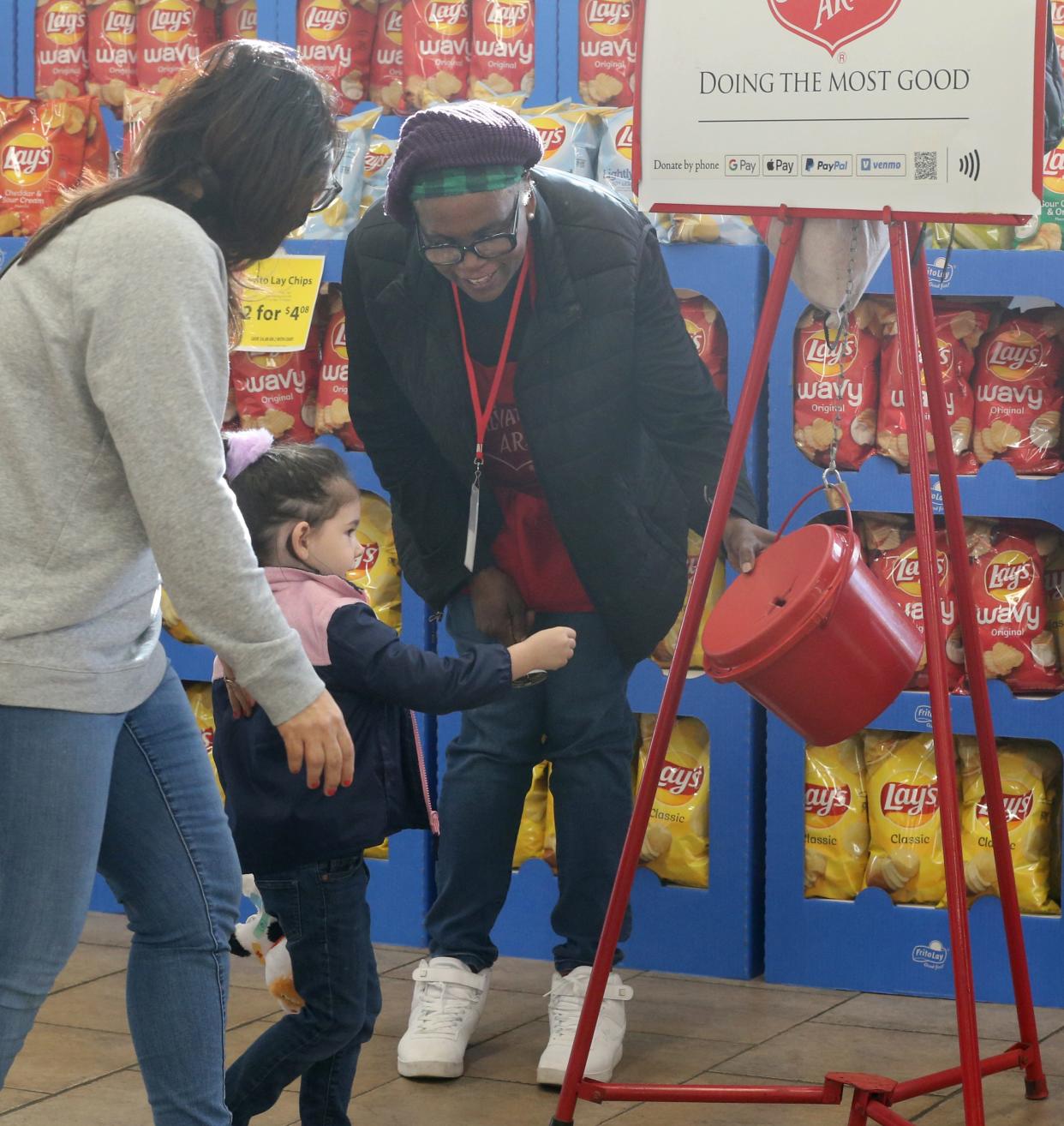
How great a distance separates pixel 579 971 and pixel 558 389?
0.91 m

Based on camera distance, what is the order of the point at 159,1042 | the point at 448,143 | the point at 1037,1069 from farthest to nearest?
the point at 1037,1069, the point at 448,143, the point at 159,1042

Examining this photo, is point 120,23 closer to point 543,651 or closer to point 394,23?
point 394,23

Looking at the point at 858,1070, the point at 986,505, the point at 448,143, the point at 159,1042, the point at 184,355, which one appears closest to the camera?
the point at 184,355

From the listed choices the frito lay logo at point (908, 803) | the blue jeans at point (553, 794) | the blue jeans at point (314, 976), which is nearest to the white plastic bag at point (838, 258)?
the blue jeans at point (553, 794)

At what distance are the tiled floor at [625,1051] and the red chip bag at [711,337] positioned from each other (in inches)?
42.3

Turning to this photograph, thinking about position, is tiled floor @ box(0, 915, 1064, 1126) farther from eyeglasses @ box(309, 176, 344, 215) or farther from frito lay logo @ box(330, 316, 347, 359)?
eyeglasses @ box(309, 176, 344, 215)

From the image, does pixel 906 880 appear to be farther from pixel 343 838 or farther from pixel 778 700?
pixel 343 838

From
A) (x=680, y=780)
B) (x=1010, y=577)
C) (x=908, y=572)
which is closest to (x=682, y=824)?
(x=680, y=780)

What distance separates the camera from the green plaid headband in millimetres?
2227

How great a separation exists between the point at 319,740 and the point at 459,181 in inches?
35.3

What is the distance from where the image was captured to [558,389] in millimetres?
2445

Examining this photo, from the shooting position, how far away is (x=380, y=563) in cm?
325

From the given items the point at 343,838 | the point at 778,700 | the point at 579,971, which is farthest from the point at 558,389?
the point at 579,971

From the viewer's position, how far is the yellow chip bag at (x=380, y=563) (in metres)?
3.24
